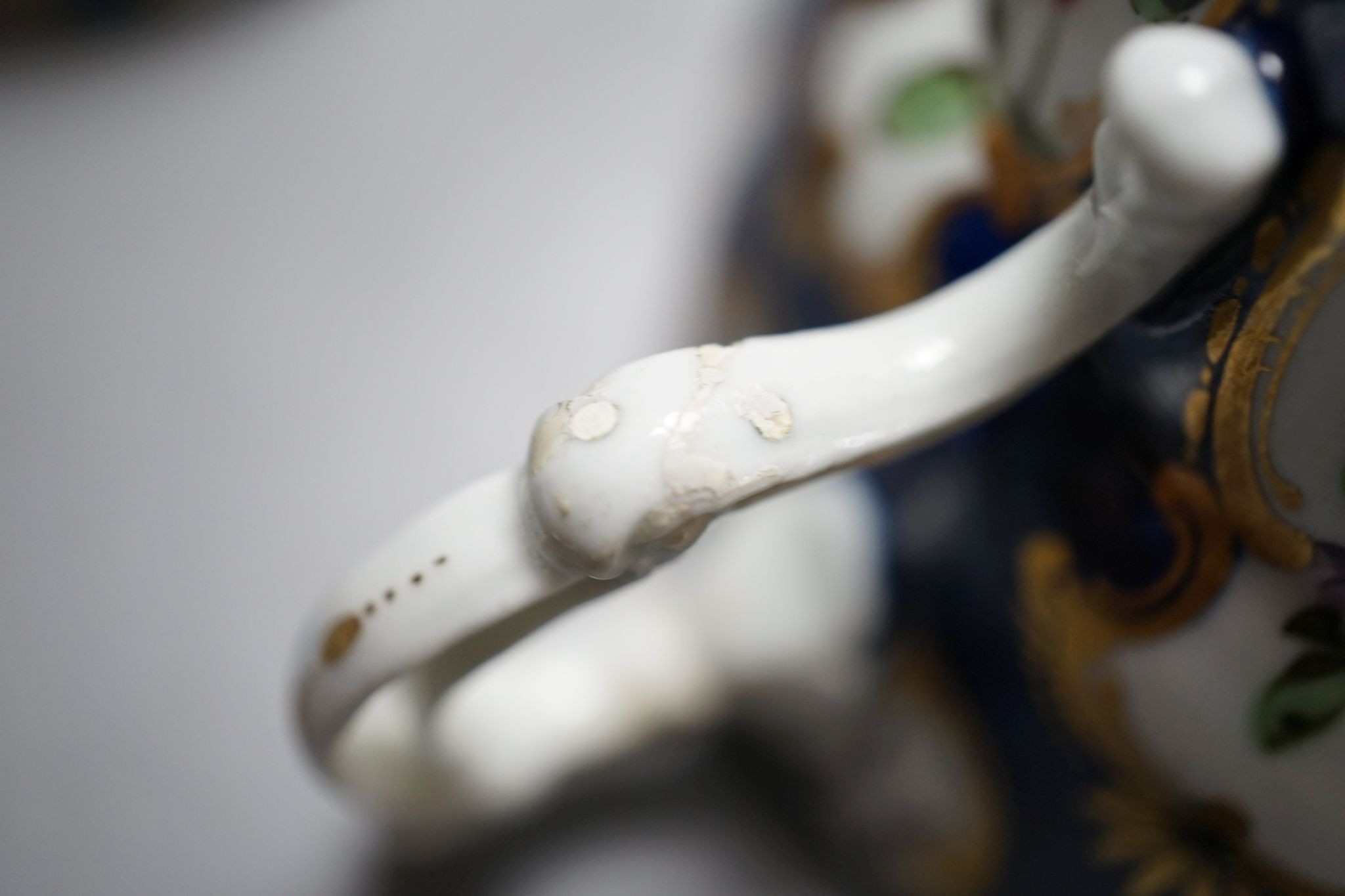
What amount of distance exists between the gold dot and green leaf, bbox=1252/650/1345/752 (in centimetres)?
16

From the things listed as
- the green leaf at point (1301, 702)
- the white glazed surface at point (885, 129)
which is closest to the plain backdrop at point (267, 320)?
the white glazed surface at point (885, 129)

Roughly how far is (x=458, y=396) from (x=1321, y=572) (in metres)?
0.29

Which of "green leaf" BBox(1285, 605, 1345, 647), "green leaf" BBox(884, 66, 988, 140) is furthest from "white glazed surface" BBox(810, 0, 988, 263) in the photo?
"green leaf" BBox(1285, 605, 1345, 647)

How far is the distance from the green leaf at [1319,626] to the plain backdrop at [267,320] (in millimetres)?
213

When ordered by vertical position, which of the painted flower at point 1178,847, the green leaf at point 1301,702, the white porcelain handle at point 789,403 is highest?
the white porcelain handle at point 789,403

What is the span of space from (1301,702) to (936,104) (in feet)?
0.52

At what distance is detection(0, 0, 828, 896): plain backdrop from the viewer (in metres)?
0.35

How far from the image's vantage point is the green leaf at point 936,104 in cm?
27

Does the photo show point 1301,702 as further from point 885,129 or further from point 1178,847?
point 885,129

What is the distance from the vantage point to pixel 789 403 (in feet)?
0.58

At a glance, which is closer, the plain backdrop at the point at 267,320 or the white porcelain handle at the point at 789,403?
the white porcelain handle at the point at 789,403

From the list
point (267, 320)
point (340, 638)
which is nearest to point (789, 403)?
point (340, 638)

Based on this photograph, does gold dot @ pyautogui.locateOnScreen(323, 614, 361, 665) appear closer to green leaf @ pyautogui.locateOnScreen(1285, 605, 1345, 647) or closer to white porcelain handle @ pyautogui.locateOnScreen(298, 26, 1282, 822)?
white porcelain handle @ pyautogui.locateOnScreen(298, 26, 1282, 822)

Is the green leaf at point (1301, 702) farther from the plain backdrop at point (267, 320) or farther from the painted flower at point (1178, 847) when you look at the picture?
the plain backdrop at point (267, 320)
